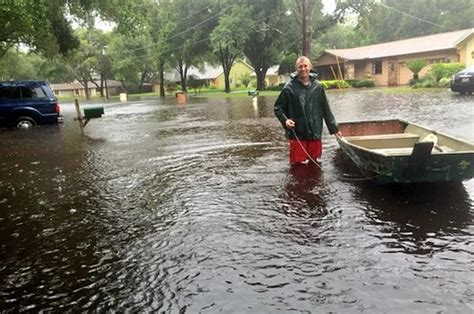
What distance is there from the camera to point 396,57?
4206cm

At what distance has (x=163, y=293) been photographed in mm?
3742

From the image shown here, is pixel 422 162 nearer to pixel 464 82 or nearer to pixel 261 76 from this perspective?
pixel 464 82

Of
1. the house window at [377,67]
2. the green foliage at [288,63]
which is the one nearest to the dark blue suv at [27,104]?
the green foliage at [288,63]

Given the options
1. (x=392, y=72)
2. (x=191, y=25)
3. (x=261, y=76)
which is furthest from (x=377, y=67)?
(x=191, y=25)

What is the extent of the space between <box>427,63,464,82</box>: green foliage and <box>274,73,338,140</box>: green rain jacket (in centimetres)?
2853

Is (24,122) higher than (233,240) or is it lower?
higher

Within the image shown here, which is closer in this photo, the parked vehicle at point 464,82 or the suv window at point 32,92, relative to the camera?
the suv window at point 32,92

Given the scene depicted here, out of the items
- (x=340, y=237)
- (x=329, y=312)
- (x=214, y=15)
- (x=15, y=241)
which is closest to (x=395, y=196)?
(x=340, y=237)

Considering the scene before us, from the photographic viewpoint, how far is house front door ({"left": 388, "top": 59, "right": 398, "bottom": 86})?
4269 cm

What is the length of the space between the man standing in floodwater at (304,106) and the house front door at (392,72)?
38211mm

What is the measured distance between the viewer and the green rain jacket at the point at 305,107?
7.30 m

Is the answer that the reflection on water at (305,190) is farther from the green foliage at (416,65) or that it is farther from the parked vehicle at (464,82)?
the green foliage at (416,65)

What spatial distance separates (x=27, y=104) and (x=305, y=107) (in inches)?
544

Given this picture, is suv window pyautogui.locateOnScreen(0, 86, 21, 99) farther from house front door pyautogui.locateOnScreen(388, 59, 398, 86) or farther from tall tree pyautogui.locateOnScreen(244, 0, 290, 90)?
house front door pyautogui.locateOnScreen(388, 59, 398, 86)
